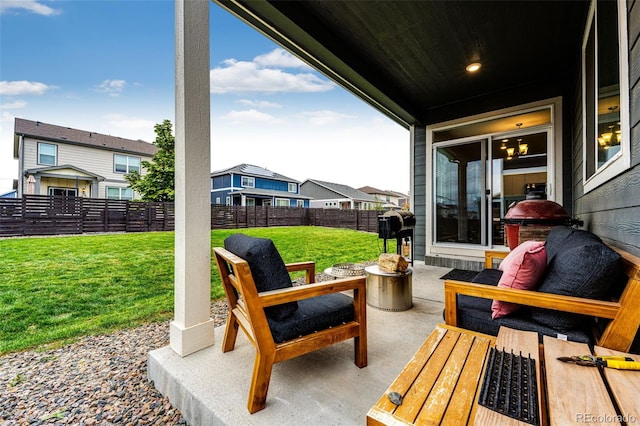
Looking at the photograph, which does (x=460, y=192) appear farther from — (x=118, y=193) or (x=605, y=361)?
(x=118, y=193)

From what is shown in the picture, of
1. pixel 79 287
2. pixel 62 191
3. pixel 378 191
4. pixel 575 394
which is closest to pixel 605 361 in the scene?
pixel 575 394

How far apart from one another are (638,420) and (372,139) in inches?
580

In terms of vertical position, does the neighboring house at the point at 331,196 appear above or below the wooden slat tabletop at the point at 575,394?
above

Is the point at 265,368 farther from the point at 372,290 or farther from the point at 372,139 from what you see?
the point at 372,139

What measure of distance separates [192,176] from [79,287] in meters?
3.33

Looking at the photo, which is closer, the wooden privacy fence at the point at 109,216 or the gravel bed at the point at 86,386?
the gravel bed at the point at 86,386

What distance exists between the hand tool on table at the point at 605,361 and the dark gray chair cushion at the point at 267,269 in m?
1.20

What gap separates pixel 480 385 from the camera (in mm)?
836

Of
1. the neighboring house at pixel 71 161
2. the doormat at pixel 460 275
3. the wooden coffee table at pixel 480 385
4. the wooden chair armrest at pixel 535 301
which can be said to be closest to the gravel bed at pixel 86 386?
the wooden coffee table at pixel 480 385

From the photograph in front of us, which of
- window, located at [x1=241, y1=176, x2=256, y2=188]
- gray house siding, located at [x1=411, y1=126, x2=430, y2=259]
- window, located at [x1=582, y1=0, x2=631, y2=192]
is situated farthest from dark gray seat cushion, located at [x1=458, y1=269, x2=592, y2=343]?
window, located at [x1=241, y1=176, x2=256, y2=188]

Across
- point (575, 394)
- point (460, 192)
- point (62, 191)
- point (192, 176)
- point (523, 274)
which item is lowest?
point (575, 394)

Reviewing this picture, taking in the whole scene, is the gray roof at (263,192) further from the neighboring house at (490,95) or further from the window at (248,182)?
the neighboring house at (490,95)

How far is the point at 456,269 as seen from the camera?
4602mm

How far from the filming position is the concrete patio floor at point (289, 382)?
4.33 feet
